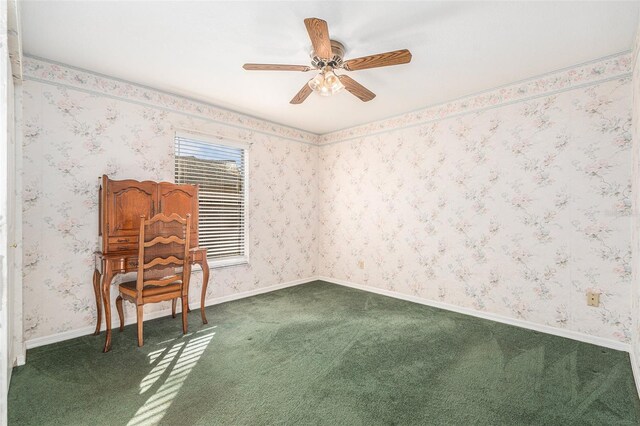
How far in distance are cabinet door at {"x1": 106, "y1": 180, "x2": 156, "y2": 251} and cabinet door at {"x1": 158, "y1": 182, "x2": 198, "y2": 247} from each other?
12 centimetres

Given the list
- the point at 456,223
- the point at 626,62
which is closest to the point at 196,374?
the point at 456,223

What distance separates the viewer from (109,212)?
9.07 feet

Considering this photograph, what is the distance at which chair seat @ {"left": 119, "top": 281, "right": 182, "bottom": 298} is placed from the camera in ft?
8.59

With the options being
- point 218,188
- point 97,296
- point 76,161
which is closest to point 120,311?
point 97,296

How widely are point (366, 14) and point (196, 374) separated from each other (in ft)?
9.03

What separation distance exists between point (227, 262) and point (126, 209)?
4.67 ft

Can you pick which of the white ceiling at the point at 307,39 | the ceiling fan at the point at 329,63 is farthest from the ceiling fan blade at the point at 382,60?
the white ceiling at the point at 307,39

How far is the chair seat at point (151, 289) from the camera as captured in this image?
2.62 m

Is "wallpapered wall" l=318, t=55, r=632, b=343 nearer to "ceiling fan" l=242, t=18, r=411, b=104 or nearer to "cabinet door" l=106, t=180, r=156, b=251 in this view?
"ceiling fan" l=242, t=18, r=411, b=104

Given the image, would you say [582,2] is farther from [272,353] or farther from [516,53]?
[272,353]

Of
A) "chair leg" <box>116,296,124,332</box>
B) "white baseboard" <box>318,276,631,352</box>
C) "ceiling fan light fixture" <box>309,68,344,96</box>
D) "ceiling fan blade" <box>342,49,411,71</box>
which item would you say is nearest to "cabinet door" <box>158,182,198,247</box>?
"chair leg" <box>116,296,124,332</box>

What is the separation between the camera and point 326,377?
7.02 feet

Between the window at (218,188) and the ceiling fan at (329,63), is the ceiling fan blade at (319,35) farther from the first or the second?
the window at (218,188)

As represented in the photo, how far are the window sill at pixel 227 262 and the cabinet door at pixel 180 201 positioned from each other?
59cm
